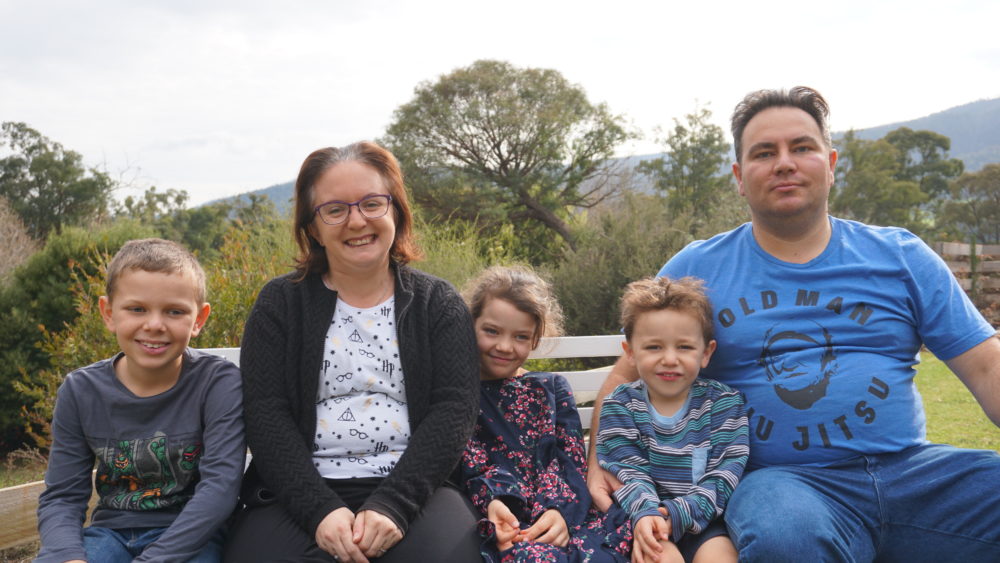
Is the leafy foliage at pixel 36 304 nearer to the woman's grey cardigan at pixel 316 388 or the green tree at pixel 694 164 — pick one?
the woman's grey cardigan at pixel 316 388

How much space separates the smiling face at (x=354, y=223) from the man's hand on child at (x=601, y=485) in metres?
1.05

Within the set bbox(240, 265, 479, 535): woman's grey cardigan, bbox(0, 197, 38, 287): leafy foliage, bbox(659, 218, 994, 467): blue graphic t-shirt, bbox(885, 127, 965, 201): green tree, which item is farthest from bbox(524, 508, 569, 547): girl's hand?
bbox(885, 127, 965, 201): green tree

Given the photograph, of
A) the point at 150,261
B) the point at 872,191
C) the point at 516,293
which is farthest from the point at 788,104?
the point at 872,191

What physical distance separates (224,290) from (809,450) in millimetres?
3895

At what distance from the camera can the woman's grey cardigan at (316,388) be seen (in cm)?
210

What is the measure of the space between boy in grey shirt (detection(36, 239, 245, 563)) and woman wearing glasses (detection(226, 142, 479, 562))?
12 centimetres

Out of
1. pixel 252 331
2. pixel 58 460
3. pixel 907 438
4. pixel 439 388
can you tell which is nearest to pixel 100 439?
pixel 58 460

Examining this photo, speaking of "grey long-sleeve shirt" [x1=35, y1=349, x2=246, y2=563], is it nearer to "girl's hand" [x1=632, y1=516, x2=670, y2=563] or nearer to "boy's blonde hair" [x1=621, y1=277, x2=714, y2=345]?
"girl's hand" [x1=632, y1=516, x2=670, y2=563]

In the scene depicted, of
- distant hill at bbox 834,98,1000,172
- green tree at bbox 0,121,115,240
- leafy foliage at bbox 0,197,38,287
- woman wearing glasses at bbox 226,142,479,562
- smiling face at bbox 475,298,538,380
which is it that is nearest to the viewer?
woman wearing glasses at bbox 226,142,479,562

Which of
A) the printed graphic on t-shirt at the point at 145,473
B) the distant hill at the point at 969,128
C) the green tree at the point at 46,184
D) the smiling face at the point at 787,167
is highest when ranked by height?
the distant hill at the point at 969,128

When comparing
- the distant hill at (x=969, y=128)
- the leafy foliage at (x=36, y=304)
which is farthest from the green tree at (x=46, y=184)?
the distant hill at (x=969, y=128)

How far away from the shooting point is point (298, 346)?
229 centimetres

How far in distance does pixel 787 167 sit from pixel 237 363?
225cm

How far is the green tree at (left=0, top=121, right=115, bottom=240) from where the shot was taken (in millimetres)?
25547
